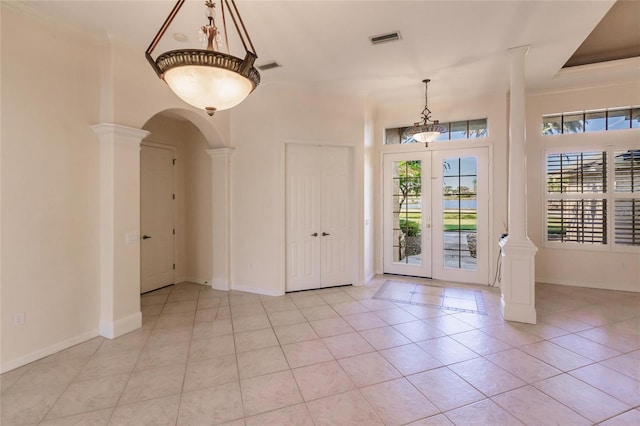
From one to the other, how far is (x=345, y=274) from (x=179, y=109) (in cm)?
356

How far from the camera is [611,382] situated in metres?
2.50

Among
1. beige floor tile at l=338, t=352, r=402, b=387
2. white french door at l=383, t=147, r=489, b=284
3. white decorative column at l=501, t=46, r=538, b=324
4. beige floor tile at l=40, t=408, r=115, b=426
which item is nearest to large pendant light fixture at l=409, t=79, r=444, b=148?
white french door at l=383, t=147, r=489, b=284

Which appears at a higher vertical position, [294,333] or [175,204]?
[175,204]

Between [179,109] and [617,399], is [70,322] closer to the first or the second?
[179,109]

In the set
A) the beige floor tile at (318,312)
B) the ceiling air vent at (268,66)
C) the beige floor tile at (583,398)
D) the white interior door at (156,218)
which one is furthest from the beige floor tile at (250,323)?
the ceiling air vent at (268,66)

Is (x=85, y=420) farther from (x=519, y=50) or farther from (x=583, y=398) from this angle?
(x=519, y=50)

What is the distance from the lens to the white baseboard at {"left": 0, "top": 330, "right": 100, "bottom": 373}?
2693 millimetres

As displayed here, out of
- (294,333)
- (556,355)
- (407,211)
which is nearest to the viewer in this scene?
(556,355)

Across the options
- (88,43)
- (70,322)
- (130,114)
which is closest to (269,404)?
(70,322)

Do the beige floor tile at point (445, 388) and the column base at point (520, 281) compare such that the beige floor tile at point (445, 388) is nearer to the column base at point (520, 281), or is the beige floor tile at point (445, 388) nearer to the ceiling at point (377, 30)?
the column base at point (520, 281)

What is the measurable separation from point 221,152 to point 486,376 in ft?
14.6

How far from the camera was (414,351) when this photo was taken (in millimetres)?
3012

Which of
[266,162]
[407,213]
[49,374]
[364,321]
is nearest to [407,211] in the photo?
[407,213]

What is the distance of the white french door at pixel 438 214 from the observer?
523 centimetres
